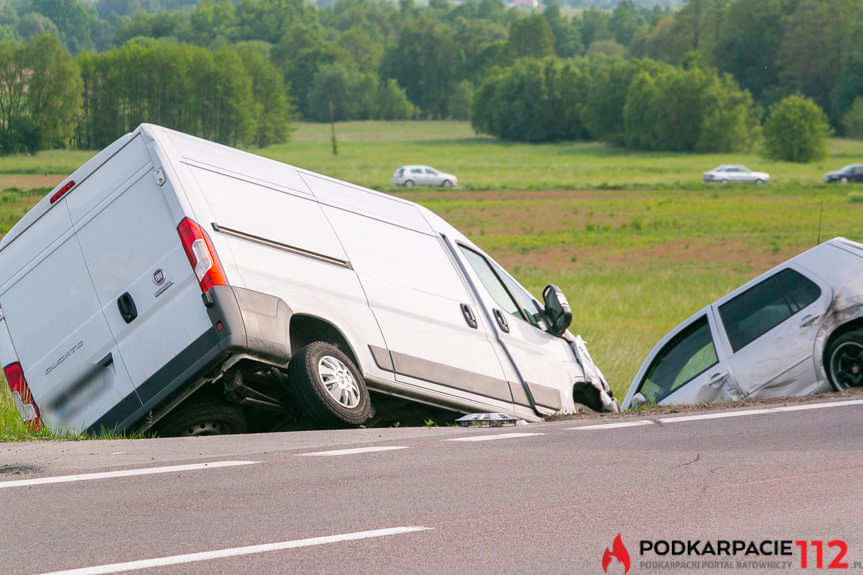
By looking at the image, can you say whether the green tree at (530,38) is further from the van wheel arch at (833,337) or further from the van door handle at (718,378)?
the van wheel arch at (833,337)

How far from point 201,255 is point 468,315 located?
2.37 metres

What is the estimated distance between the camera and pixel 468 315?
8461 mm

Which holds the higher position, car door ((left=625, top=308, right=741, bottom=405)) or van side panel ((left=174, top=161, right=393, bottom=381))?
van side panel ((left=174, top=161, right=393, bottom=381))

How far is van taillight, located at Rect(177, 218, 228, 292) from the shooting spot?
6914 millimetres

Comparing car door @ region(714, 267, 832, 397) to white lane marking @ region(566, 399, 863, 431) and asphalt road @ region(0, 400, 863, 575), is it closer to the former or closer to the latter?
white lane marking @ region(566, 399, 863, 431)

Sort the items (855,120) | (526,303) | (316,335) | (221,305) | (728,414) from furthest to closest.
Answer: (855,120) → (526,303) → (728,414) → (316,335) → (221,305)

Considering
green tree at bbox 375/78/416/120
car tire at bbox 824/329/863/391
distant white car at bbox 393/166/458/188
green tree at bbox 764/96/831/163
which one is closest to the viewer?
car tire at bbox 824/329/863/391

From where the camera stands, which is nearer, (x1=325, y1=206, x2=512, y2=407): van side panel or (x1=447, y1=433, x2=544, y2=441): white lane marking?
(x1=447, y1=433, x2=544, y2=441): white lane marking

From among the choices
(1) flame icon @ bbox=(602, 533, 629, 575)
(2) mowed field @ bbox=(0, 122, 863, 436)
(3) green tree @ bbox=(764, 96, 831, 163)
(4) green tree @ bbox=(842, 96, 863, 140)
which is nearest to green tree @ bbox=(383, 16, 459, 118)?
(2) mowed field @ bbox=(0, 122, 863, 436)

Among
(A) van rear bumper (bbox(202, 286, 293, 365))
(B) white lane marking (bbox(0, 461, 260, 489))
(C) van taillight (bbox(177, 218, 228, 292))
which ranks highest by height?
(C) van taillight (bbox(177, 218, 228, 292))

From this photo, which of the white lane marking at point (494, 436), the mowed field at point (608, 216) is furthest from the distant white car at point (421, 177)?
the white lane marking at point (494, 436)

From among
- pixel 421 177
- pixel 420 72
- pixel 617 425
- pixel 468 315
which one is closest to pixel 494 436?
pixel 617 425

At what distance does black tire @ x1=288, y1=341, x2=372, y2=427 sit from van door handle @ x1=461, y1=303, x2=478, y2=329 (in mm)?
1156

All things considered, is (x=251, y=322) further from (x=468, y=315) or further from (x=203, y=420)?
(x=468, y=315)
